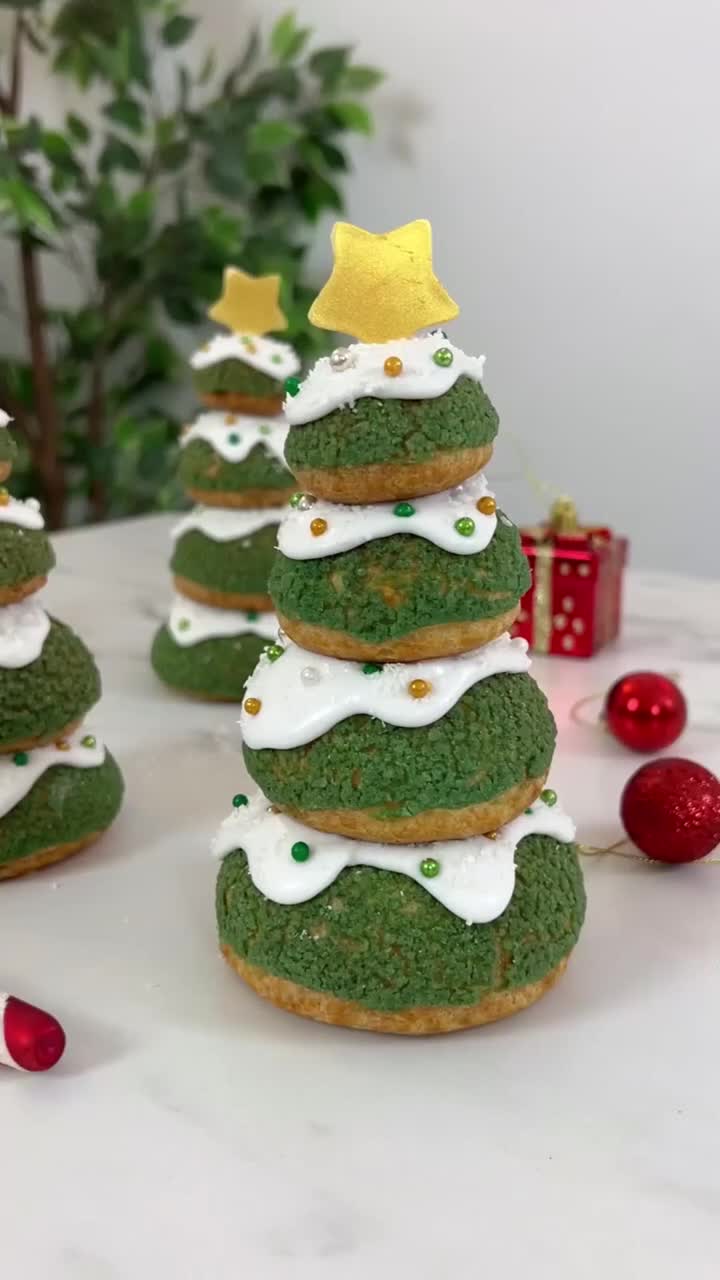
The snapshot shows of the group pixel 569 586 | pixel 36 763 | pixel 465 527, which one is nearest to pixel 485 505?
pixel 465 527

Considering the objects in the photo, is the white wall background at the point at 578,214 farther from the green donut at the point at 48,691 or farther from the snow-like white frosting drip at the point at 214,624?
the green donut at the point at 48,691

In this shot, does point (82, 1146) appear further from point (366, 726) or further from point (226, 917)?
point (366, 726)

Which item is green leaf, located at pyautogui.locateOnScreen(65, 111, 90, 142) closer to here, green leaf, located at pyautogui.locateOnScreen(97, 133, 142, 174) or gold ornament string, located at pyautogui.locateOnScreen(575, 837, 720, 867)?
green leaf, located at pyautogui.locateOnScreen(97, 133, 142, 174)

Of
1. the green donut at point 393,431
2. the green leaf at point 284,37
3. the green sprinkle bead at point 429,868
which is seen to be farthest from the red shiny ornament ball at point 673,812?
the green leaf at point 284,37

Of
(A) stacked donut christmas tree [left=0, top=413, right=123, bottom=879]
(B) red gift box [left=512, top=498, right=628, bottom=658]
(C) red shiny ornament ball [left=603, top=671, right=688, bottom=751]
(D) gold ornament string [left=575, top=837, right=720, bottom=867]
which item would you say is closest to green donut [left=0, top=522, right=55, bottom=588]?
(A) stacked donut christmas tree [left=0, top=413, right=123, bottom=879]

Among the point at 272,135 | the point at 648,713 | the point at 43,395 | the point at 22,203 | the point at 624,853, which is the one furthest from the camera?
the point at 43,395

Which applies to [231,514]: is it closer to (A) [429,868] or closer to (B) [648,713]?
(B) [648,713]

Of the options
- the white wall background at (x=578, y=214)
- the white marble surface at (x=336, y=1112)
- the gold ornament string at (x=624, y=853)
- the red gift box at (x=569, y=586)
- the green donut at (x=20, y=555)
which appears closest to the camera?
the white marble surface at (x=336, y=1112)
